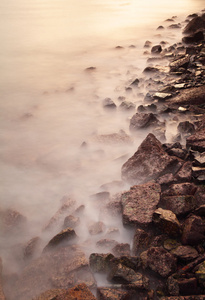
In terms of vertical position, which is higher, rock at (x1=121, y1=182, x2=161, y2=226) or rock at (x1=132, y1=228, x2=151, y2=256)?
rock at (x1=121, y1=182, x2=161, y2=226)

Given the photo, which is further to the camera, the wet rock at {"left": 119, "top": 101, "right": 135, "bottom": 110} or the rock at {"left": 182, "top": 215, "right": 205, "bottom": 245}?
the wet rock at {"left": 119, "top": 101, "right": 135, "bottom": 110}

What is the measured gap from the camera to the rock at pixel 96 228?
2264 millimetres

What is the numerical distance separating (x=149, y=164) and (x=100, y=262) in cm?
109

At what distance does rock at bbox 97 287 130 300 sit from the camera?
5.37 ft

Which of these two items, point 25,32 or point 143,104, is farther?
point 25,32

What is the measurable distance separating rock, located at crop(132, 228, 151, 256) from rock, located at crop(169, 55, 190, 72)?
4.12 metres

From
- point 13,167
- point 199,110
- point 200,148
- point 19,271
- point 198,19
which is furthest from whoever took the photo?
point 198,19

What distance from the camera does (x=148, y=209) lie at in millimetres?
2188

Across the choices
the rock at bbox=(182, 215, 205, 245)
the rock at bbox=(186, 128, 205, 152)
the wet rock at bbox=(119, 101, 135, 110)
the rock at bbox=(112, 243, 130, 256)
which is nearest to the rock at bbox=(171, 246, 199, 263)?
the rock at bbox=(182, 215, 205, 245)

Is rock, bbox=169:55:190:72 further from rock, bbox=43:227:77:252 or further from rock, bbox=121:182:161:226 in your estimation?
rock, bbox=43:227:77:252

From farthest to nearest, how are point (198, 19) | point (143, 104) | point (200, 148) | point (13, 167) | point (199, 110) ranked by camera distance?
1. point (198, 19)
2. point (143, 104)
3. point (199, 110)
4. point (13, 167)
5. point (200, 148)

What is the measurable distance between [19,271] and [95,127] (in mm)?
2281

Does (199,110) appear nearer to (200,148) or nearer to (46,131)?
(200,148)

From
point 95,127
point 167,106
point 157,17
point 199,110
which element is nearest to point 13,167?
point 95,127
